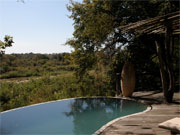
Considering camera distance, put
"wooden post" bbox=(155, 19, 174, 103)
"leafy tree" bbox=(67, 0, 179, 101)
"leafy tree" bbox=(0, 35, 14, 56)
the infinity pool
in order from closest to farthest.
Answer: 1. "leafy tree" bbox=(0, 35, 14, 56)
2. the infinity pool
3. "wooden post" bbox=(155, 19, 174, 103)
4. "leafy tree" bbox=(67, 0, 179, 101)

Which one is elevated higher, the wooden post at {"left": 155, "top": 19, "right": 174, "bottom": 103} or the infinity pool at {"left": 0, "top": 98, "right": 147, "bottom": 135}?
the wooden post at {"left": 155, "top": 19, "right": 174, "bottom": 103}

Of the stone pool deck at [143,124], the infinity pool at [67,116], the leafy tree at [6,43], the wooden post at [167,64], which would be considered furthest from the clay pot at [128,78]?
the leafy tree at [6,43]

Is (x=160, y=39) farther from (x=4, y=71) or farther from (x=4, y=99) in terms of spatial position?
(x=4, y=71)

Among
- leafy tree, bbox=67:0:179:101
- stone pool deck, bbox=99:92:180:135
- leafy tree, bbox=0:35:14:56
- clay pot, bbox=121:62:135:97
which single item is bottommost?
stone pool deck, bbox=99:92:180:135

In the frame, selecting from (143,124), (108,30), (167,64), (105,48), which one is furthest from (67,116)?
(108,30)

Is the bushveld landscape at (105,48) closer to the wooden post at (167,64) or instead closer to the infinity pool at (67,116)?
the wooden post at (167,64)

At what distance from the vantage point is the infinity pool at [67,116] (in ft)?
14.2

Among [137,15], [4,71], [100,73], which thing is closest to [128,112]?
[100,73]

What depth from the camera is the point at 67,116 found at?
5.38m

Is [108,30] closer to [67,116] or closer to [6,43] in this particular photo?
[67,116]

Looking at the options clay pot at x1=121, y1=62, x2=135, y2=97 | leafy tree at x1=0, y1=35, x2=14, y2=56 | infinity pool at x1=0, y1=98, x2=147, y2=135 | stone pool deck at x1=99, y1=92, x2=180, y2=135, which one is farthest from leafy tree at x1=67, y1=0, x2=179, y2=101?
leafy tree at x1=0, y1=35, x2=14, y2=56

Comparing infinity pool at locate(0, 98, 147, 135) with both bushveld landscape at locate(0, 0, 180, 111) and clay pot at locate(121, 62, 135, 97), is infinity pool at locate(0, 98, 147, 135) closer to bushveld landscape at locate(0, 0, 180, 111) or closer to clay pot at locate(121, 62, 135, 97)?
clay pot at locate(121, 62, 135, 97)

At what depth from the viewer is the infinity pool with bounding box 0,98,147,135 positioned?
14.2ft

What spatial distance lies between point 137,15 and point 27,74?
17441 millimetres
